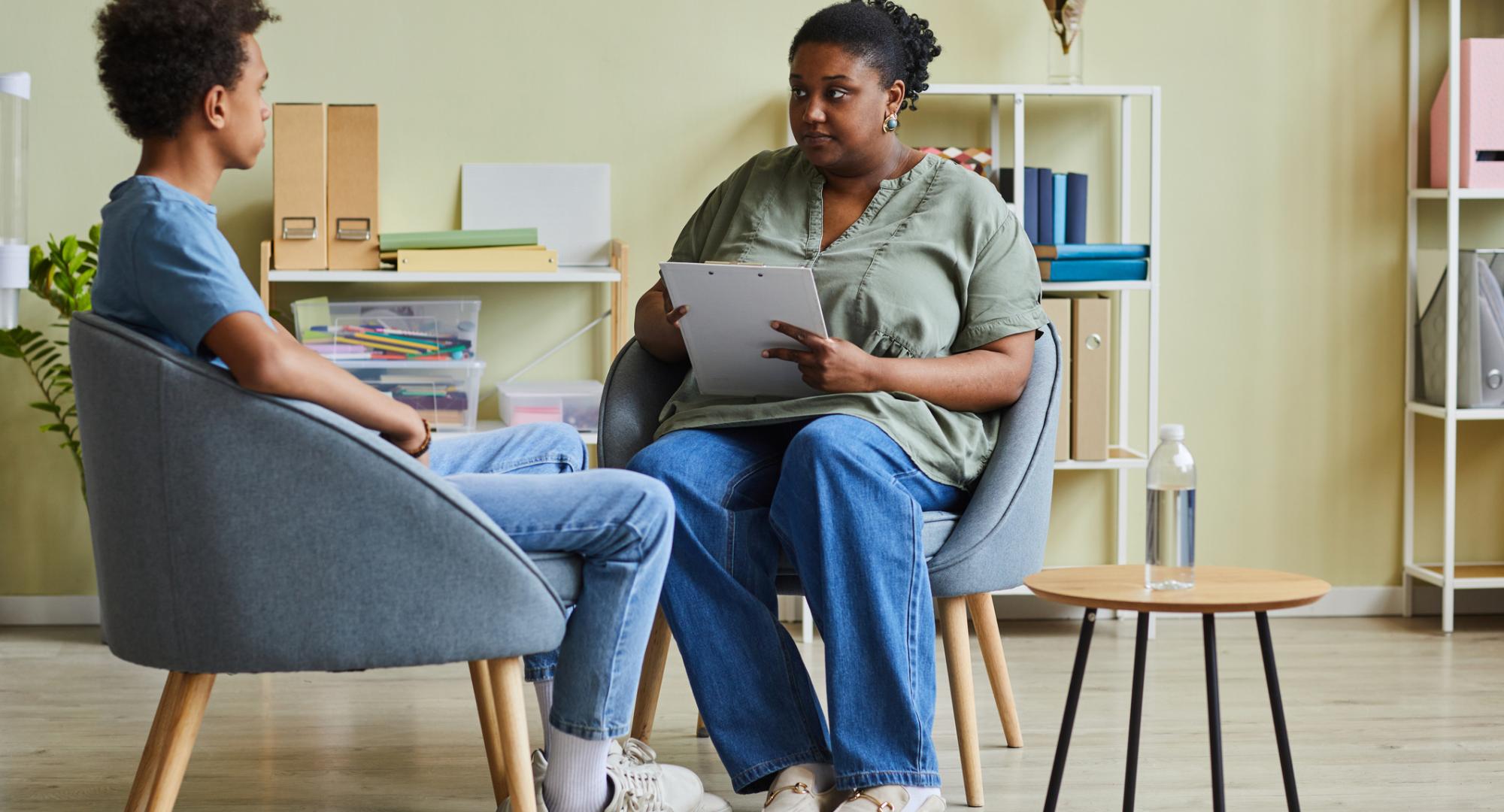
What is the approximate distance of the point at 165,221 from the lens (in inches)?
58.1

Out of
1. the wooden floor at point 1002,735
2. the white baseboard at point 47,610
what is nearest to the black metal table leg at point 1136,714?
the wooden floor at point 1002,735

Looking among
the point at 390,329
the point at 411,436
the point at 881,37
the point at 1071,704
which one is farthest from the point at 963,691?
the point at 390,329

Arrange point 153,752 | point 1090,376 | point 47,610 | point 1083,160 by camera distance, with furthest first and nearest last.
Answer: point 1083,160 < point 47,610 < point 1090,376 < point 153,752

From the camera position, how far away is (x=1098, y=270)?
319 centimetres

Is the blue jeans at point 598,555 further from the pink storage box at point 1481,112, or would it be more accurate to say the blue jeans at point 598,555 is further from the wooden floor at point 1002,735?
the pink storage box at point 1481,112

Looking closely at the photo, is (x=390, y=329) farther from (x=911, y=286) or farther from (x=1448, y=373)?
(x=1448, y=373)

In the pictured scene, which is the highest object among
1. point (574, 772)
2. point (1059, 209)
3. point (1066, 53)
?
point (1066, 53)

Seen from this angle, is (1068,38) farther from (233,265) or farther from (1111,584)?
(233,265)

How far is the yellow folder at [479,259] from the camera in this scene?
3107 millimetres

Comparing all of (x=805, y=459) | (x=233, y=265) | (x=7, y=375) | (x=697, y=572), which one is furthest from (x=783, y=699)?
(x=7, y=375)

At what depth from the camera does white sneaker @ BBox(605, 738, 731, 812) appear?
183cm

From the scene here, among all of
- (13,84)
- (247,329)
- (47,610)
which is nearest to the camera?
(247,329)

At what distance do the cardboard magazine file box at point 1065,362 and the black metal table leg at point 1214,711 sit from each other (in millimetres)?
1521

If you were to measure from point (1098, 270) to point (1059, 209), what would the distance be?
170 millimetres
